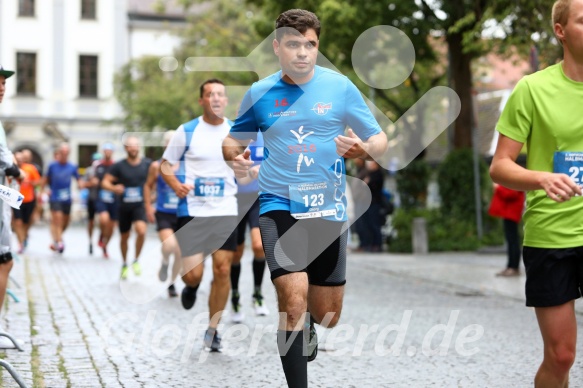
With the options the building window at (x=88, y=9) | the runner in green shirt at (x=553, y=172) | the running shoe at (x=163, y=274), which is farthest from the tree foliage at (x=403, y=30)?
the building window at (x=88, y=9)

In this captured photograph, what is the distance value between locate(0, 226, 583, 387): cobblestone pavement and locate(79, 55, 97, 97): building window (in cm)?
4062

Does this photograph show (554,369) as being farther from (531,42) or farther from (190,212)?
(531,42)

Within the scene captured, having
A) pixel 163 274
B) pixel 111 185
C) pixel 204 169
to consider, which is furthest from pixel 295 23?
pixel 111 185

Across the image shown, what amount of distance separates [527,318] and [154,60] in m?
32.5

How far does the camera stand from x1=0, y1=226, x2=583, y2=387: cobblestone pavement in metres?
6.50

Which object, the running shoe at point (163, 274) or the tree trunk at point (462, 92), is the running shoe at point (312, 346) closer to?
the running shoe at point (163, 274)

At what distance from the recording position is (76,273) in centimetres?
1526

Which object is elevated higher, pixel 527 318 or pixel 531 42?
pixel 531 42

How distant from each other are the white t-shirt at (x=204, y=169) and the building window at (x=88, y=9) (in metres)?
46.4

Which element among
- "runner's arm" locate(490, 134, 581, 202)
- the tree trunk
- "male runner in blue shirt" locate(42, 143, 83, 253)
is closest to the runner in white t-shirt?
"runner's arm" locate(490, 134, 581, 202)

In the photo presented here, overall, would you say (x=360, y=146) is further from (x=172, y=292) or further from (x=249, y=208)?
(x=172, y=292)

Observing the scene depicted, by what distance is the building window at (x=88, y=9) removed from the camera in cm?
5297

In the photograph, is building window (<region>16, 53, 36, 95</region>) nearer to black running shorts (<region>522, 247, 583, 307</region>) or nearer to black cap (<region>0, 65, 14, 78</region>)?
black cap (<region>0, 65, 14, 78</region>)

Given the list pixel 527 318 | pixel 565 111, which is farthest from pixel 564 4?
pixel 527 318
